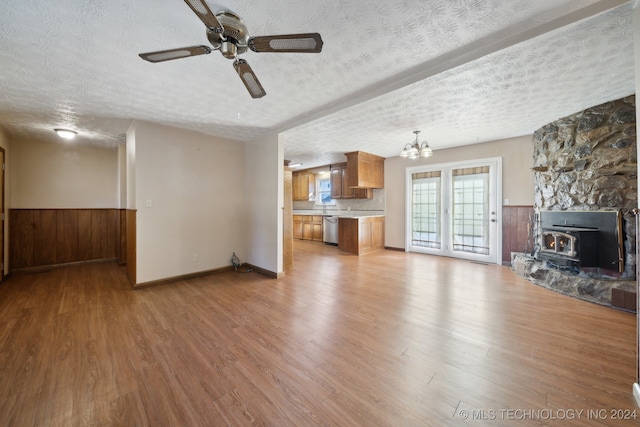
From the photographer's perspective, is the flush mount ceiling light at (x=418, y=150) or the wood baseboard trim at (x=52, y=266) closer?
the flush mount ceiling light at (x=418, y=150)

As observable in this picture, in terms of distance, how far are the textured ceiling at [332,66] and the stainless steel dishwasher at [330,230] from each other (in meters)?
3.74

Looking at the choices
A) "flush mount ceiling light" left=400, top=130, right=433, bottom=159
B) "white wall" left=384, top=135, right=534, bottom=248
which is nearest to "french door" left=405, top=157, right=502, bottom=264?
"white wall" left=384, top=135, right=534, bottom=248

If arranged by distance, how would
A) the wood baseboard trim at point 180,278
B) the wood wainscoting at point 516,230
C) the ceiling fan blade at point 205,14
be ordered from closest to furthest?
the ceiling fan blade at point 205,14, the wood baseboard trim at point 180,278, the wood wainscoting at point 516,230

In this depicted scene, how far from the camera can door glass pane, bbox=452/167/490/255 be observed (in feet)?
15.8

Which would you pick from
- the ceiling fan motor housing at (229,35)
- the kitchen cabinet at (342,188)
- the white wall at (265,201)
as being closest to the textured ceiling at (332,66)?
the ceiling fan motor housing at (229,35)

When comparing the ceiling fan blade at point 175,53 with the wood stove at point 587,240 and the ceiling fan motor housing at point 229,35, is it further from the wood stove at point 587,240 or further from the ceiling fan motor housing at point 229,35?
the wood stove at point 587,240

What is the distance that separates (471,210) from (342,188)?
3136 mm

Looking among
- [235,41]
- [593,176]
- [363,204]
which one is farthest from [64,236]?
[593,176]

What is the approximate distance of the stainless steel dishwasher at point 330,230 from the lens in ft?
23.3

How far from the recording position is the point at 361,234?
577cm

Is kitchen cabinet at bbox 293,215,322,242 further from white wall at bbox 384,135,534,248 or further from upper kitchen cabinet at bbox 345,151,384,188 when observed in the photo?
white wall at bbox 384,135,534,248

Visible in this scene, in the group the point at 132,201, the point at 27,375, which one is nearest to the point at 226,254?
the point at 132,201

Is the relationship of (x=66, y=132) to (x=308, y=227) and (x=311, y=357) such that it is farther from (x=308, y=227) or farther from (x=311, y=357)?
(x=308, y=227)

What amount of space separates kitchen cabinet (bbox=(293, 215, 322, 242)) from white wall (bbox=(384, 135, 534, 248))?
2.30 metres
